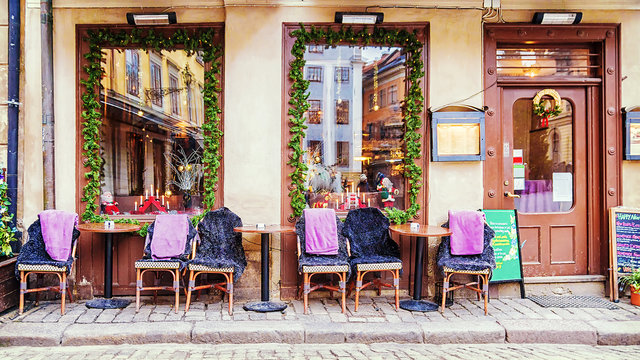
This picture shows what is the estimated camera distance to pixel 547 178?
659 cm

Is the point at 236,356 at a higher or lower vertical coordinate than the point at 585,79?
lower

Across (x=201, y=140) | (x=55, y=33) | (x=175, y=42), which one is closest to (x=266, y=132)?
(x=201, y=140)

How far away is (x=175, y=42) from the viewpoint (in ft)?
20.4

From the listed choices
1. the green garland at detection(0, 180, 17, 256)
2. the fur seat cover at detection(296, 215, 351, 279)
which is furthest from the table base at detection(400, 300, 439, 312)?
the green garland at detection(0, 180, 17, 256)

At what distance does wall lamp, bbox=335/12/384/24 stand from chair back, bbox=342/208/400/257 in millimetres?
2487

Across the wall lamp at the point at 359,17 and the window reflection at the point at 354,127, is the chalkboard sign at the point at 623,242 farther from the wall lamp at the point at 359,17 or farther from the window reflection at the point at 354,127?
the wall lamp at the point at 359,17

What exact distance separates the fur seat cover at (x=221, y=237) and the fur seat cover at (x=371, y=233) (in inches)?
55.9

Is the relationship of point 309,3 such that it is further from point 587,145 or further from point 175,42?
point 587,145

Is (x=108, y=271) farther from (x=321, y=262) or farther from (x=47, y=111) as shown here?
(x=321, y=262)

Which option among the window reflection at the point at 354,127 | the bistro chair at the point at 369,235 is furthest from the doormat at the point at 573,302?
the window reflection at the point at 354,127

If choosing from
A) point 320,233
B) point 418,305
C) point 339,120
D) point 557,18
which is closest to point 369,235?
point 320,233

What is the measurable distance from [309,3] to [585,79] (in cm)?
397

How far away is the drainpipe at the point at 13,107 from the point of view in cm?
591

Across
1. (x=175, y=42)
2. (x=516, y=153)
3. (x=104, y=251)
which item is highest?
(x=175, y=42)
